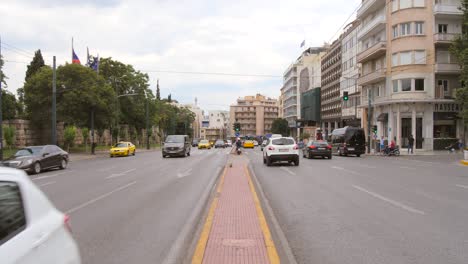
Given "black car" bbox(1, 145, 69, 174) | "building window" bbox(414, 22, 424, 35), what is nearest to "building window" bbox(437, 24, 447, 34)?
"building window" bbox(414, 22, 424, 35)

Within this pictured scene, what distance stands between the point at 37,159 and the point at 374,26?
39022 millimetres

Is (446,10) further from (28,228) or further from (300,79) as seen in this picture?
(300,79)

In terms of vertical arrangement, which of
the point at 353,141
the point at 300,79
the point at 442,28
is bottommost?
the point at 353,141

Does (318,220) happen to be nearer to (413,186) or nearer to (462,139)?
(413,186)

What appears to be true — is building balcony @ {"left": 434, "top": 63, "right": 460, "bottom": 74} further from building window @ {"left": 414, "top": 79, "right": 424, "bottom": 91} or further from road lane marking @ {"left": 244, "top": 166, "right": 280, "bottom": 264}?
road lane marking @ {"left": 244, "top": 166, "right": 280, "bottom": 264}

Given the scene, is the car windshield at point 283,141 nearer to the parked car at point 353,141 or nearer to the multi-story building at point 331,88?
the parked car at point 353,141

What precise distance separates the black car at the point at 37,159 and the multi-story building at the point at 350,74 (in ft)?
150

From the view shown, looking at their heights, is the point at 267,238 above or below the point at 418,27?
below

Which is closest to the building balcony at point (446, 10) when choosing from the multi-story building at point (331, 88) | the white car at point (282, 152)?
the white car at point (282, 152)

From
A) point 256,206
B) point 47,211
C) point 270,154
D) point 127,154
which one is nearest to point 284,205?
point 256,206

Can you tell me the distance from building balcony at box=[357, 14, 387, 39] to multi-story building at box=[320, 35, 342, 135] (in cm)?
2531

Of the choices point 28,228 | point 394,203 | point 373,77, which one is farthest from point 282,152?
point 373,77

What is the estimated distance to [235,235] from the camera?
6820 millimetres

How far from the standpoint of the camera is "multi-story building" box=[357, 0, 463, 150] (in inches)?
1652
